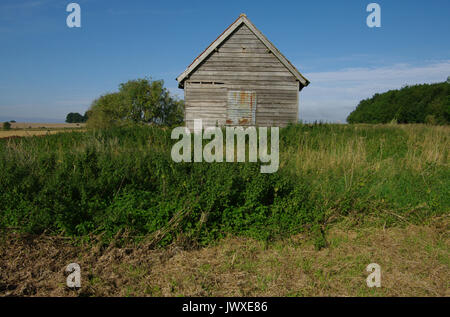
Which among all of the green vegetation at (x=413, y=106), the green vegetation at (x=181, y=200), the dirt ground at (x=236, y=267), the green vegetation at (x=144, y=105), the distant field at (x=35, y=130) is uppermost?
the green vegetation at (x=413, y=106)

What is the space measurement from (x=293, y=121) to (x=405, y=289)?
36.7 ft

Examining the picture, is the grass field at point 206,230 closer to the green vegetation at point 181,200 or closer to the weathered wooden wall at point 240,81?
the green vegetation at point 181,200

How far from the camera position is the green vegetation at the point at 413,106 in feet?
171

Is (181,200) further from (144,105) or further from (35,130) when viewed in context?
(35,130)

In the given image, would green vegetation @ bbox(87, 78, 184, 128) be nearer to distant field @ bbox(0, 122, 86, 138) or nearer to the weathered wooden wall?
distant field @ bbox(0, 122, 86, 138)

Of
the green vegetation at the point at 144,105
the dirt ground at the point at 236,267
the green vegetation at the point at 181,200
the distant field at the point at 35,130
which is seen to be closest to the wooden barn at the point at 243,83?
the distant field at the point at 35,130

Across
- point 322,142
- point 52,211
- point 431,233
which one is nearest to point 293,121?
point 322,142

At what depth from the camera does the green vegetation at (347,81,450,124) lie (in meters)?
52.2

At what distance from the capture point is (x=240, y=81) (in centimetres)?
1398

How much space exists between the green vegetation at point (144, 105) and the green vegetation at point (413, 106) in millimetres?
36136

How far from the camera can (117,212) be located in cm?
455

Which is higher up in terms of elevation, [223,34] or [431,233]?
[223,34]

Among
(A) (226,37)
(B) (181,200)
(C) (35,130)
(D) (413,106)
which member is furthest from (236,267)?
(D) (413,106)
